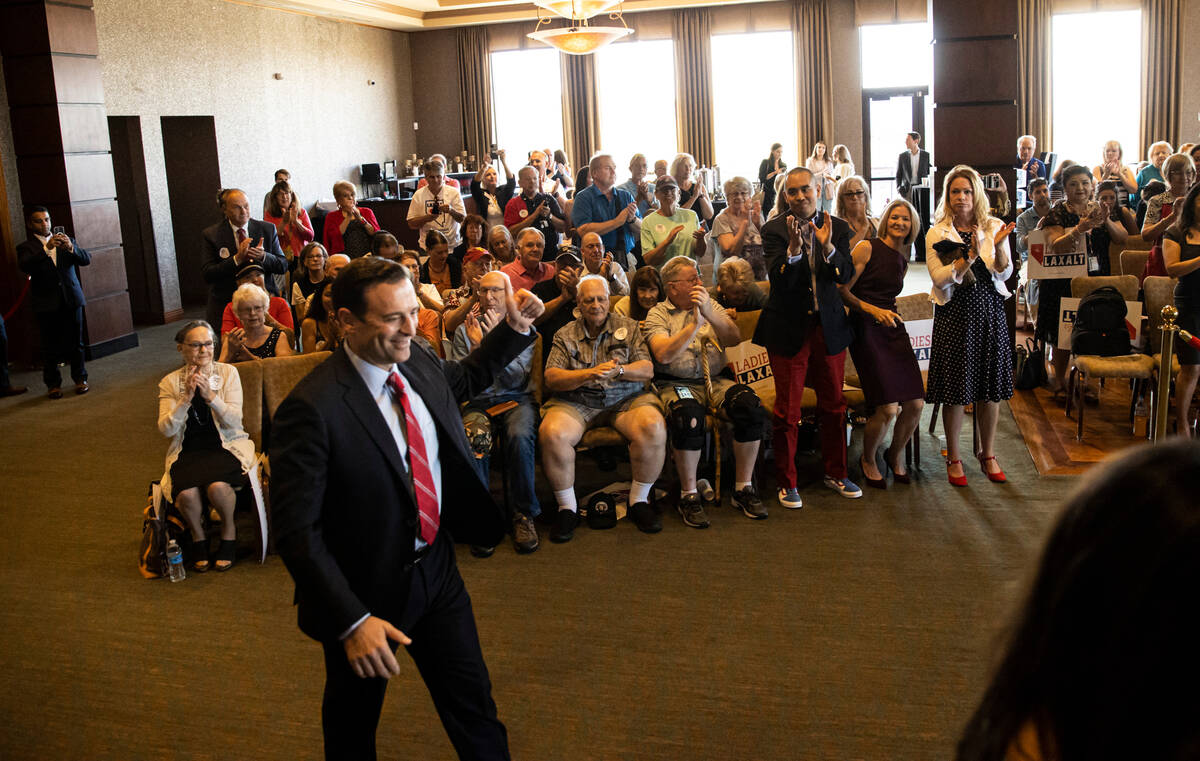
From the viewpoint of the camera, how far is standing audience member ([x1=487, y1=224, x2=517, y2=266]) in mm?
6410

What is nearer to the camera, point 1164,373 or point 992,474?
point 1164,373

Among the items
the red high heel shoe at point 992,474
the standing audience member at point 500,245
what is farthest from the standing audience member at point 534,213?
the red high heel shoe at point 992,474

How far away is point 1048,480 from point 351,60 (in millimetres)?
13176

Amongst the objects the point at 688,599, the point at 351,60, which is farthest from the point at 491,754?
the point at 351,60

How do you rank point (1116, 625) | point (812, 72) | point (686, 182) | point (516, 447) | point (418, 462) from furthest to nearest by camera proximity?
point (812, 72)
point (686, 182)
point (516, 447)
point (418, 462)
point (1116, 625)

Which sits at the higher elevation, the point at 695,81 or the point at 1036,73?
the point at 695,81

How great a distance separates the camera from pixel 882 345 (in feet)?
17.0

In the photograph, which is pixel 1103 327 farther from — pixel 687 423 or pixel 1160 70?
pixel 1160 70

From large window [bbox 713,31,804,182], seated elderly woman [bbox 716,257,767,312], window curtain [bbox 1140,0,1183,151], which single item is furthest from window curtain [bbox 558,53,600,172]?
seated elderly woman [bbox 716,257,767,312]

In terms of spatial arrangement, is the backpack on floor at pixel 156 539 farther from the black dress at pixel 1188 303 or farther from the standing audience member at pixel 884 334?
the black dress at pixel 1188 303

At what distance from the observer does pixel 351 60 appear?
51.2 ft

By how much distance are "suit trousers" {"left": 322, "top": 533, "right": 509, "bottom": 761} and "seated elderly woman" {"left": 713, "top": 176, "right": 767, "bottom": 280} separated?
4.46 metres

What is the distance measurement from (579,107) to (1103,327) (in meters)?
12.5

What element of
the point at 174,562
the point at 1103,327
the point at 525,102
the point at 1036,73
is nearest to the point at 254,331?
the point at 174,562
